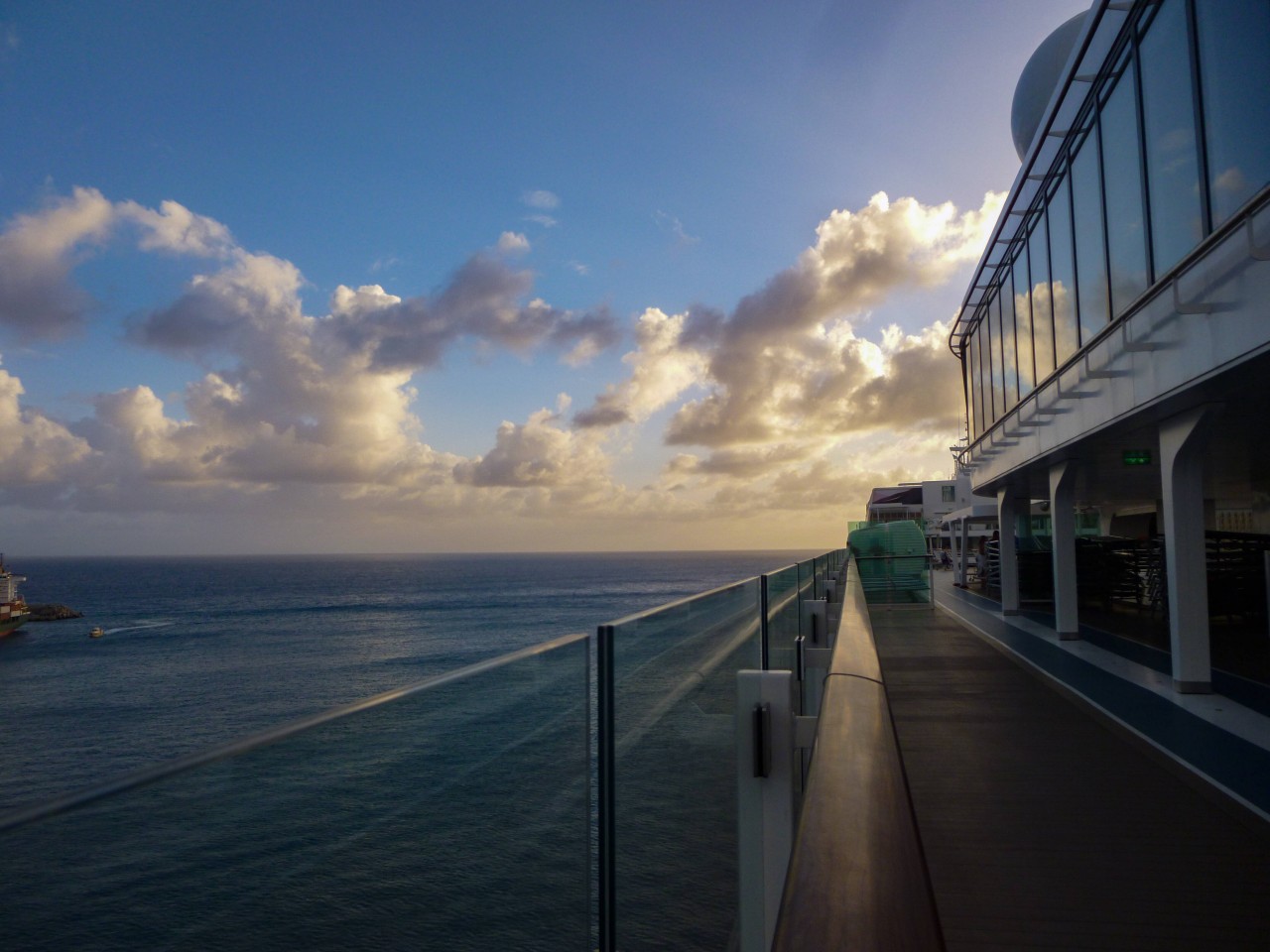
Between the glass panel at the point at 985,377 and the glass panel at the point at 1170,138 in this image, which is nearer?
the glass panel at the point at 1170,138

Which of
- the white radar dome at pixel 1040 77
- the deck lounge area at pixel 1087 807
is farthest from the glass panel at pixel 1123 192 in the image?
the white radar dome at pixel 1040 77

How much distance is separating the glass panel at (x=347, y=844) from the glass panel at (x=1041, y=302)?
12.2 meters

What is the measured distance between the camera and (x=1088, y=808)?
5.45 m

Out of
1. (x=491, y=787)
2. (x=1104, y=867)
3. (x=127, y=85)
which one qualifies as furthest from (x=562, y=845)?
(x=127, y=85)

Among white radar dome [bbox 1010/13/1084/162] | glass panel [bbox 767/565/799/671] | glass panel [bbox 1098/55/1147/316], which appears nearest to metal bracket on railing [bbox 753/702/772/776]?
glass panel [bbox 767/565/799/671]

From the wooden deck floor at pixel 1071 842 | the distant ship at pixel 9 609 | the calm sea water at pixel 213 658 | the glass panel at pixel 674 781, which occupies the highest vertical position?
the glass panel at pixel 674 781

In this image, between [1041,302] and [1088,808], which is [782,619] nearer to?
[1088,808]

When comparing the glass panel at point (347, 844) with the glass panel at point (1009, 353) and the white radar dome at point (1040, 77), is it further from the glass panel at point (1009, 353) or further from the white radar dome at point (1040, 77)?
the white radar dome at point (1040, 77)

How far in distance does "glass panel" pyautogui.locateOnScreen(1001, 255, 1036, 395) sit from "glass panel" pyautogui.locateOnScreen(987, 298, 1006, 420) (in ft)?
4.53

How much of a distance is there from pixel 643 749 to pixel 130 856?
143 cm

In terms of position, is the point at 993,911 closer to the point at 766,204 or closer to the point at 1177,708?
the point at 1177,708

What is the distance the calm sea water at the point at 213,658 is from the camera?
3284 centimetres

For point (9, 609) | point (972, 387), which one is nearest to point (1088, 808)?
point (972, 387)

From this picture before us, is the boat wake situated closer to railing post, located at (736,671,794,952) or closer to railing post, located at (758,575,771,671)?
railing post, located at (758,575,771,671)
